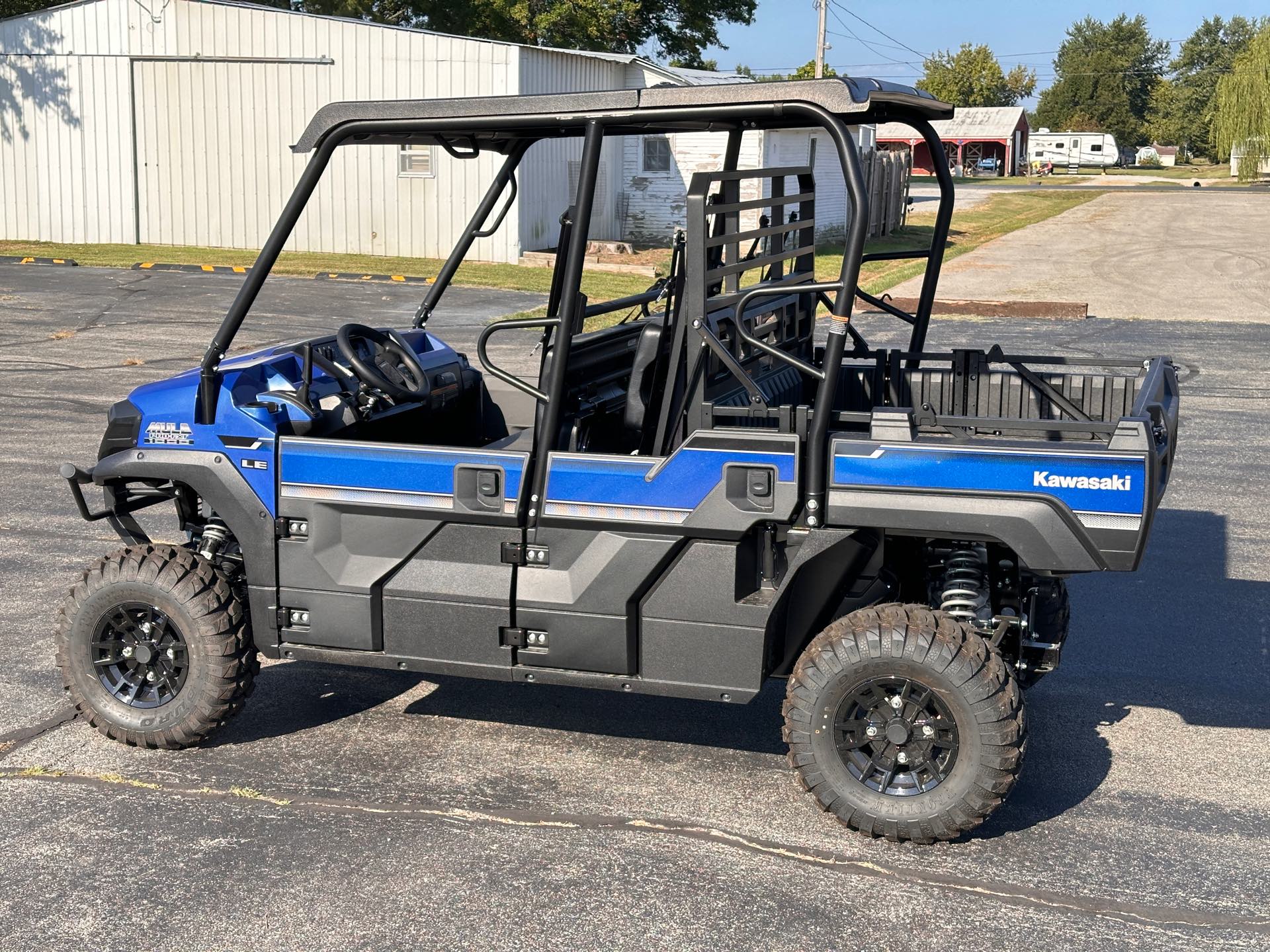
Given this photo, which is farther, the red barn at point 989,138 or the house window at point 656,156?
the red barn at point 989,138

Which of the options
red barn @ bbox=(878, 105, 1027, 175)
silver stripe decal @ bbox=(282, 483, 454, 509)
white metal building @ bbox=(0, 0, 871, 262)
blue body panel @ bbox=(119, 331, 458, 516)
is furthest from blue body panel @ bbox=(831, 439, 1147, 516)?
red barn @ bbox=(878, 105, 1027, 175)

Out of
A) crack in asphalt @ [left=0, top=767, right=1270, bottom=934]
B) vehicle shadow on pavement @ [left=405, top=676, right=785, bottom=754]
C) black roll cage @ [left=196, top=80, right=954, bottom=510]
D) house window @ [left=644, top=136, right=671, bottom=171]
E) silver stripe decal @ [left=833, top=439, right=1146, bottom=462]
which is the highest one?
house window @ [left=644, top=136, right=671, bottom=171]

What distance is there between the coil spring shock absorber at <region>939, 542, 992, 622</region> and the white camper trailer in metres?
91.8

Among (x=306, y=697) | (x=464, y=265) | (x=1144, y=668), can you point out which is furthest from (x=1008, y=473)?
(x=464, y=265)

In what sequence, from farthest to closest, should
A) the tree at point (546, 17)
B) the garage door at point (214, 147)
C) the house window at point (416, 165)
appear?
1. the tree at point (546, 17)
2. the garage door at point (214, 147)
3. the house window at point (416, 165)

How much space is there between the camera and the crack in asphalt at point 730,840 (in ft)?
13.1

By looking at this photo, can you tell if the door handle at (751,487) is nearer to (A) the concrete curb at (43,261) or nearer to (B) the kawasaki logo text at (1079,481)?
(B) the kawasaki logo text at (1079,481)

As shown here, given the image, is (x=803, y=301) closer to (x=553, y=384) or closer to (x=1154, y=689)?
(x=553, y=384)

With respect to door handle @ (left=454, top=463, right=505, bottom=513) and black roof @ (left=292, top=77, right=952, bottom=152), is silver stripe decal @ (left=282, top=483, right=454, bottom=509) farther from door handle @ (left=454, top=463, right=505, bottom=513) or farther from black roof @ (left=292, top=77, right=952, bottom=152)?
black roof @ (left=292, top=77, right=952, bottom=152)

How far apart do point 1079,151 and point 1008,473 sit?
94.9 metres

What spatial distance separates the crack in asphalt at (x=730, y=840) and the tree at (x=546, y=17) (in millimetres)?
31135

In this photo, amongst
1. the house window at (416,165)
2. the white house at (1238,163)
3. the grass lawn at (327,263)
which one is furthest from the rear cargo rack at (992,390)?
the white house at (1238,163)

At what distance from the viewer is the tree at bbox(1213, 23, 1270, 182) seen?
6156 centimetres

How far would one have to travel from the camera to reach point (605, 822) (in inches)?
180
